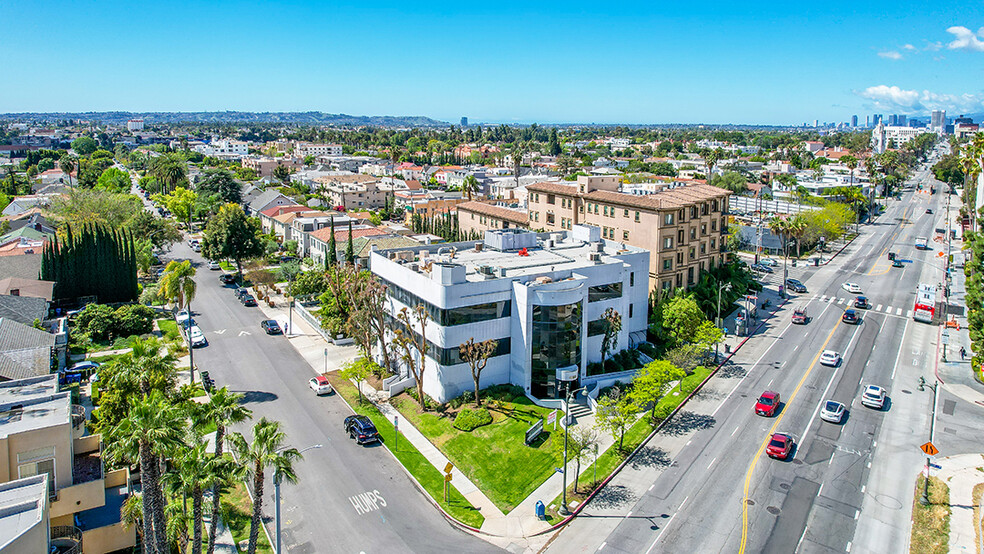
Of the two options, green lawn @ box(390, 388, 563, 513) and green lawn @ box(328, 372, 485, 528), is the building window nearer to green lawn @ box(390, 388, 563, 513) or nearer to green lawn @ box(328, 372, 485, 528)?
green lawn @ box(390, 388, 563, 513)

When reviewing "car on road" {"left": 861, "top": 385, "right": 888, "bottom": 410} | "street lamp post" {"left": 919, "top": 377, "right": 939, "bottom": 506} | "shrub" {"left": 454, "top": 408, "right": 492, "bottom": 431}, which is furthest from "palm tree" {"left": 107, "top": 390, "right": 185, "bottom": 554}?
"car on road" {"left": 861, "top": 385, "right": 888, "bottom": 410}

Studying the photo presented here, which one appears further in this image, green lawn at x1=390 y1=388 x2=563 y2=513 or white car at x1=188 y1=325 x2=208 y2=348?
white car at x1=188 y1=325 x2=208 y2=348

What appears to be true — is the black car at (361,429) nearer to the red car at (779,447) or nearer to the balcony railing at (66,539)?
the balcony railing at (66,539)

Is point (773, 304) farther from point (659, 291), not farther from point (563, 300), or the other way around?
point (563, 300)

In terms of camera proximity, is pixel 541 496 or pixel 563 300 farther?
pixel 563 300

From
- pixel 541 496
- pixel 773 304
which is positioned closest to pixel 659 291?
pixel 773 304

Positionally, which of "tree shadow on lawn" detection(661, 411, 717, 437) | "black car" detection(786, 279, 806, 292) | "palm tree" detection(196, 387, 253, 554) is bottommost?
"tree shadow on lawn" detection(661, 411, 717, 437)
